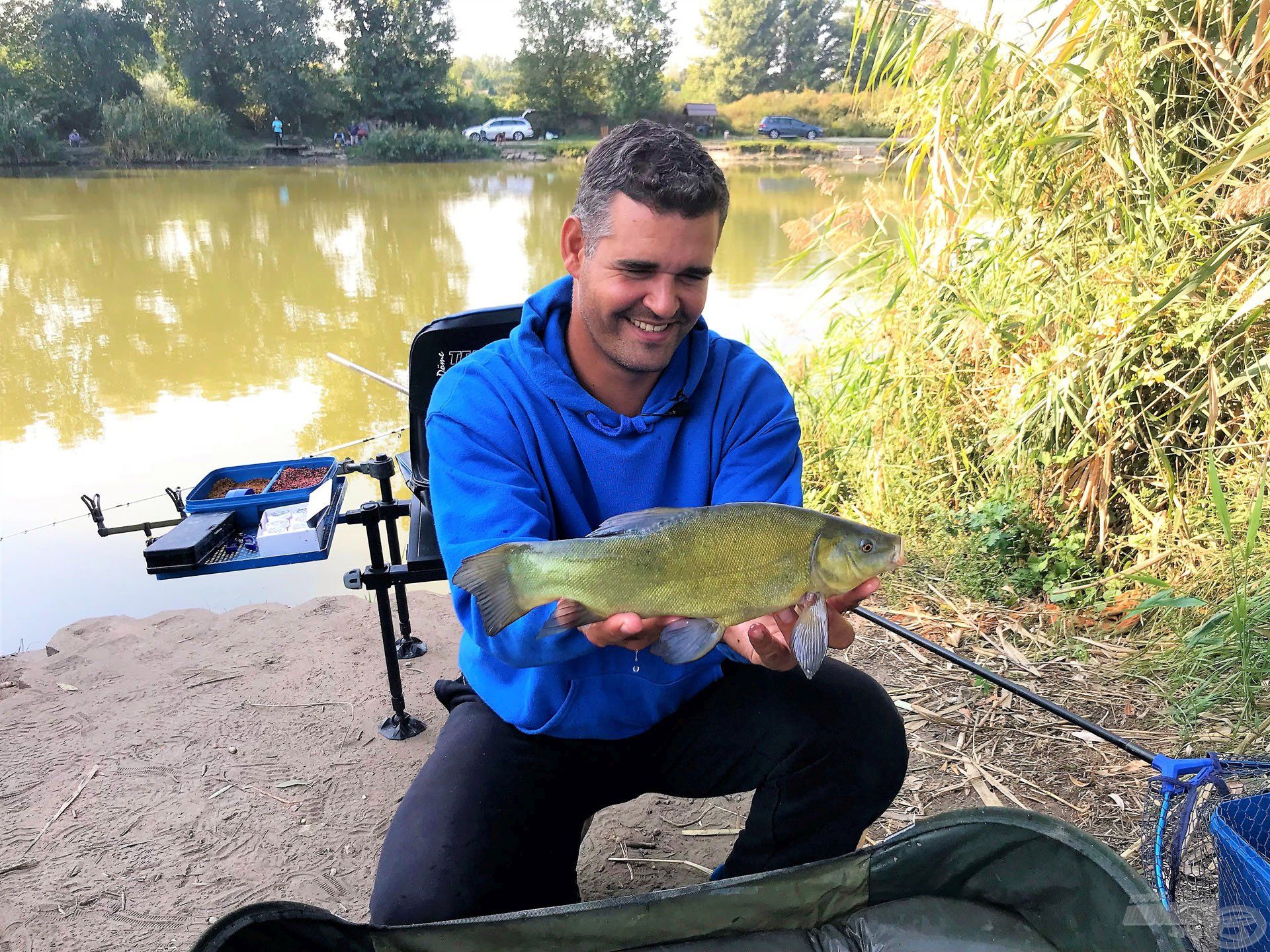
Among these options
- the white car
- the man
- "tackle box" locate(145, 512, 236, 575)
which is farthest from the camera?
the white car

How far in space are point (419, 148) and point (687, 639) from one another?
3180cm

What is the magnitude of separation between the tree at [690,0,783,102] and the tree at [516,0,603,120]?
5.64 m

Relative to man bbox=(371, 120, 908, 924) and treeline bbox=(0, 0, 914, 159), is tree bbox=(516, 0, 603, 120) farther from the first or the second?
man bbox=(371, 120, 908, 924)

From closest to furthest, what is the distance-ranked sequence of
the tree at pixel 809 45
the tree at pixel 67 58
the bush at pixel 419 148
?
1. the tree at pixel 67 58
2. the bush at pixel 419 148
3. the tree at pixel 809 45

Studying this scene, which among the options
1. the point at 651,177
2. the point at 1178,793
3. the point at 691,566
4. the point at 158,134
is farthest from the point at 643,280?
the point at 158,134

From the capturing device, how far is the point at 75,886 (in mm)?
1815

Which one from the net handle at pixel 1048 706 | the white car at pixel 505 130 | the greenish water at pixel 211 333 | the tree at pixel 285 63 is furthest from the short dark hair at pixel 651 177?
the tree at pixel 285 63

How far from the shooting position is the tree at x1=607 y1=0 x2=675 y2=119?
36094mm

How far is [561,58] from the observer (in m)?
37.5

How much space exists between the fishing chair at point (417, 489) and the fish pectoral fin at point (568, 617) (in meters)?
0.85

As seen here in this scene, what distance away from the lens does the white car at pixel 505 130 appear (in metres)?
33.4

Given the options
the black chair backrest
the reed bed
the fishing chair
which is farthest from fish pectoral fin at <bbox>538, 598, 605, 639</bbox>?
the reed bed

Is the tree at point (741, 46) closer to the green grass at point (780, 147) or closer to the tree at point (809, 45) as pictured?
the tree at point (809, 45)

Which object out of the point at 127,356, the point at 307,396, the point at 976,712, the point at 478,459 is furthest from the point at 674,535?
the point at 127,356
